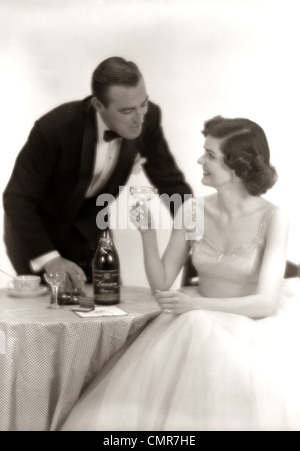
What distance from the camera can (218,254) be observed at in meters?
2.10

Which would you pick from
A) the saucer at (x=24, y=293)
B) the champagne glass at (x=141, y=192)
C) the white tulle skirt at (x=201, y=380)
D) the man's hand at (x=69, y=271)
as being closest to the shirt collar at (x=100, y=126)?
the champagne glass at (x=141, y=192)

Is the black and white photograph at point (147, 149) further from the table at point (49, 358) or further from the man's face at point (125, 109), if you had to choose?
the table at point (49, 358)

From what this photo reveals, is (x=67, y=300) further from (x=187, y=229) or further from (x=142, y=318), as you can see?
(x=187, y=229)

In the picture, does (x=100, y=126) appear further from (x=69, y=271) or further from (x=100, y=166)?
(x=69, y=271)

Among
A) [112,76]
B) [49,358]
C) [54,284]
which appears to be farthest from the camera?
[112,76]

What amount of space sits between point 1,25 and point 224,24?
884mm

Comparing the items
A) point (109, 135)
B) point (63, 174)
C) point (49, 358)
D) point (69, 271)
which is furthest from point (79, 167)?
point (49, 358)

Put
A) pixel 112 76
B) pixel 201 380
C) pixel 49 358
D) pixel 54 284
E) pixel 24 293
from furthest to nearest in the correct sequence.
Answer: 1. pixel 112 76
2. pixel 24 293
3. pixel 54 284
4. pixel 49 358
5. pixel 201 380

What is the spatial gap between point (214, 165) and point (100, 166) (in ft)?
1.53

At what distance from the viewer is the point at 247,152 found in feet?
6.82

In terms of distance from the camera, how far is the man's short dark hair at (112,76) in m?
2.21

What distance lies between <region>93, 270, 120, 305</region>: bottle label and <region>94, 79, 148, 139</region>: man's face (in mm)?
589

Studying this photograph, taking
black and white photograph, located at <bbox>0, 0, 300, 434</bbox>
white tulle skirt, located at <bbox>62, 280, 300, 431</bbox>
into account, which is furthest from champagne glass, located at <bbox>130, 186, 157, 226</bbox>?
white tulle skirt, located at <bbox>62, 280, 300, 431</bbox>

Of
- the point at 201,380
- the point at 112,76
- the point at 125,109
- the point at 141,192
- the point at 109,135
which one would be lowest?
the point at 201,380
